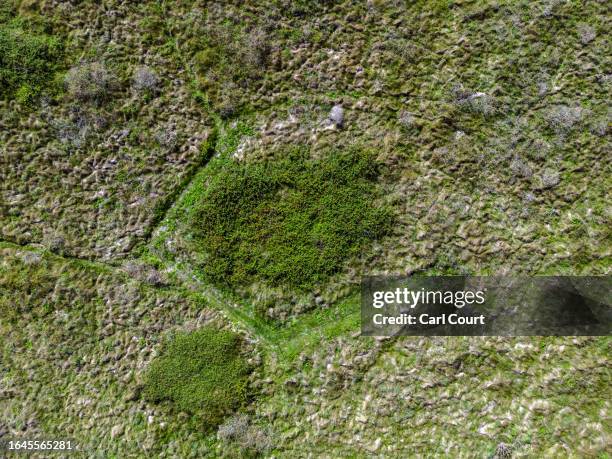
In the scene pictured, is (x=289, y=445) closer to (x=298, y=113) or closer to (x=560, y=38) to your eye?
(x=298, y=113)

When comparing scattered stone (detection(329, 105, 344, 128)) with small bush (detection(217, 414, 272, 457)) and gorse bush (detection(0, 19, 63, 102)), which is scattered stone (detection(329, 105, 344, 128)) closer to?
gorse bush (detection(0, 19, 63, 102))

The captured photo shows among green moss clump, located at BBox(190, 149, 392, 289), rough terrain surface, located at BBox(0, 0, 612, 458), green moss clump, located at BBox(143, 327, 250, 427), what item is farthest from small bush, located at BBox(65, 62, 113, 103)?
green moss clump, located at BBox(143, 327, 250, 427)

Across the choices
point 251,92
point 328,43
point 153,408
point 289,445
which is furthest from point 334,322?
point 328,43

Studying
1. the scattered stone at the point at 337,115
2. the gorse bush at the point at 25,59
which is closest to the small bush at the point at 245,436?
the scattered stone at the point at 337,115

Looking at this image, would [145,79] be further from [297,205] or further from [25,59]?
[297,205]

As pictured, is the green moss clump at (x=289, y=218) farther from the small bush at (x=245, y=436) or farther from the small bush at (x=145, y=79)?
the small bush at (x=245, y=436)
